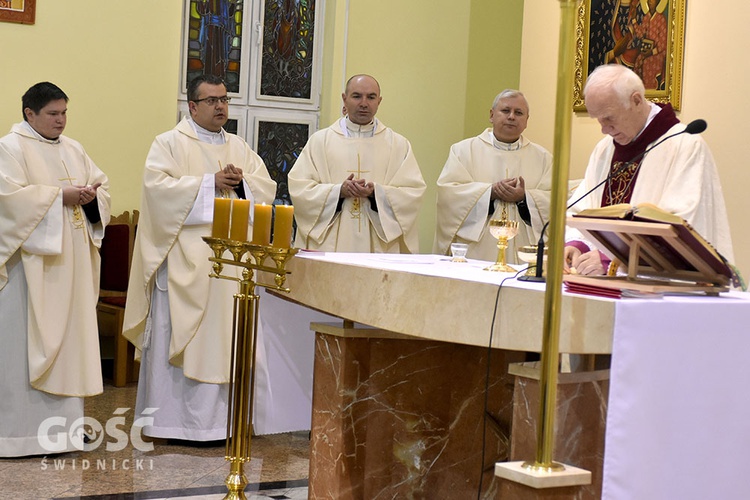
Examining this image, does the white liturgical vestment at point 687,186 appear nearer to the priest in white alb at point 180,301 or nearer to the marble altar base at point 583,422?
the marble altar base at point 583,422

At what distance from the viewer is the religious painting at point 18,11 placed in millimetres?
7480

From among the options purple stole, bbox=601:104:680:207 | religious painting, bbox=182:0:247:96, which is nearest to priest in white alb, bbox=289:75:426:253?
religious painting, bbox=182:0:247:96

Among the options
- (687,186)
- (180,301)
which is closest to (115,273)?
(180,301)

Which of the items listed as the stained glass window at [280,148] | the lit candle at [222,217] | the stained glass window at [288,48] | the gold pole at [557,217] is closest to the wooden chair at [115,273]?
the stained glass window at [280,148]

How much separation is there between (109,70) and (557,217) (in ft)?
20.2

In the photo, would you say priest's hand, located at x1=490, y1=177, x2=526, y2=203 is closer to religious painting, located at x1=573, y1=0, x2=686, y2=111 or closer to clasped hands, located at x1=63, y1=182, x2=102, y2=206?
religious painting, located at x1=573, y1=0, x2=686, y2=111

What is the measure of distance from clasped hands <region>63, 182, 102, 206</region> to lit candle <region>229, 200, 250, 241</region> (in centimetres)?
201

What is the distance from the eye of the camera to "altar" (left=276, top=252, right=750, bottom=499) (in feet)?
8.61

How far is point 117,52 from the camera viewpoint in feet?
25.8

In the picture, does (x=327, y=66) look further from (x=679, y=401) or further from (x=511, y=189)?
(x=679, y=401)

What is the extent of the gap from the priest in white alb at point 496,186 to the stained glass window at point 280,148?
74.0 inches

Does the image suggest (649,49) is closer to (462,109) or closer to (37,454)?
(462,109)

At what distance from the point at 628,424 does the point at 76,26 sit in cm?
626

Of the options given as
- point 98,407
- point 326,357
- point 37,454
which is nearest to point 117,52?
point 98,407
